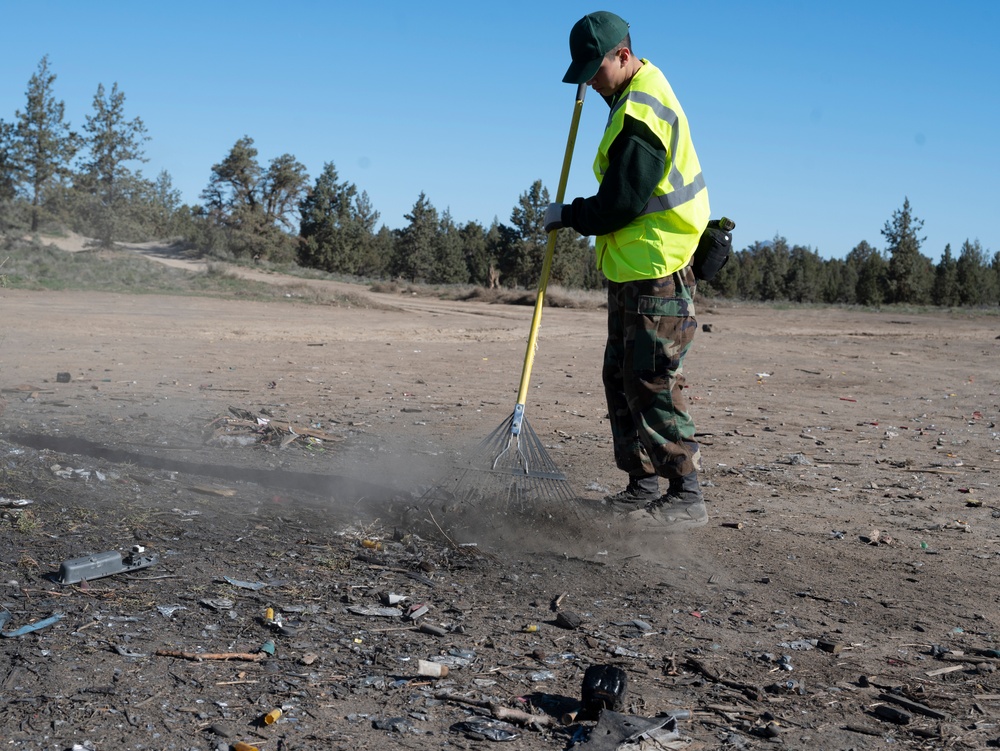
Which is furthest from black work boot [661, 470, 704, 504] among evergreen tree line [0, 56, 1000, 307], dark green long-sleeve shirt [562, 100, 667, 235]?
evergreen tree line [0, 56, 1000, 307]

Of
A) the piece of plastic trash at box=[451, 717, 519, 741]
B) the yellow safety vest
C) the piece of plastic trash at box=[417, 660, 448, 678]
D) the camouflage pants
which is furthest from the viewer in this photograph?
the camouflage pants

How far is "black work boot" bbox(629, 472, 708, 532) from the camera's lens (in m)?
4.21

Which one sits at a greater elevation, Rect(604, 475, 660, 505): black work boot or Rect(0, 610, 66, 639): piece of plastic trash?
Rect(604, 475, 660, 505): black work boot

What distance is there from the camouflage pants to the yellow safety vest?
9 cm

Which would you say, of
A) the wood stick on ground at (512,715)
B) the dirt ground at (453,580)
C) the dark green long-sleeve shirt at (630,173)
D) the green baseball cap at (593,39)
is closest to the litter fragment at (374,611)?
the dirt ground at (453,580)

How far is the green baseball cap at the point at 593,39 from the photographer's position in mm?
3969

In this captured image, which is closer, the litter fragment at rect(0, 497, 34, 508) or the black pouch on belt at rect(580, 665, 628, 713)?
the black pouch on belt at rect(580, 665, 628, 713)

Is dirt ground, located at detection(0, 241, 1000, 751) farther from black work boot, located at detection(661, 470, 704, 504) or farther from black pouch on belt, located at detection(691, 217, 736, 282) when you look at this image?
black pouch on belt, located at detection(691, 217, 736, 282)

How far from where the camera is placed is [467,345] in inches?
519

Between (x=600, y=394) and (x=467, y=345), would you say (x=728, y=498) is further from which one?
(x=467, y=345)

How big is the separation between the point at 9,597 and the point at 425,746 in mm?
1553

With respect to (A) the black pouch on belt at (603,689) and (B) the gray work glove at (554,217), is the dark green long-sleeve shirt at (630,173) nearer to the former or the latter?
(B) the gray work glove at (554,217)

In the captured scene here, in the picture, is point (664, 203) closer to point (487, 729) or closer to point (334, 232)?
point (487, 729)

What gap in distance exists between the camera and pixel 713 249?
4336mm
